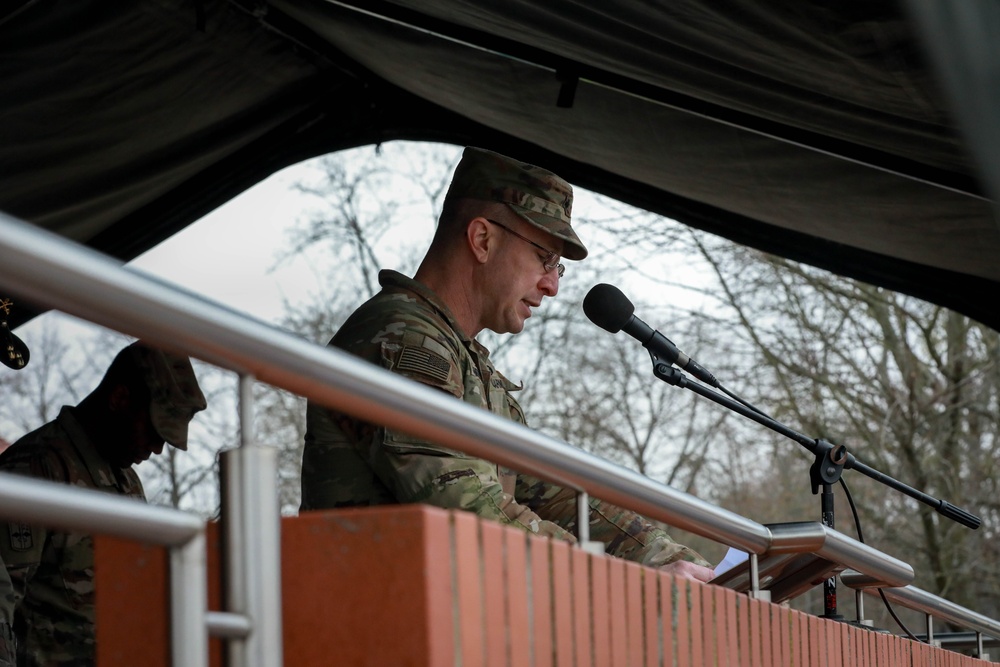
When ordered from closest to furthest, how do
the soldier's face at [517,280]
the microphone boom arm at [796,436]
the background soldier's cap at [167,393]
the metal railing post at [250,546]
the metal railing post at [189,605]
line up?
the metal railing post at [189,605] → the metal railing post at [250,546] → the microphone boom arm at [796,436] → the soldier's face at [517,280] → the background soldier's cap at [167,393]

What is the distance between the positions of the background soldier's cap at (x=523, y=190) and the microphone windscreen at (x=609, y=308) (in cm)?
42

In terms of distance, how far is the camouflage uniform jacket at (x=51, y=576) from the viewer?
3957mm

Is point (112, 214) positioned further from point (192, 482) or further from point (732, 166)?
point (192, 482)

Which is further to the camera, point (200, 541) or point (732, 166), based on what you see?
point (732, 166)

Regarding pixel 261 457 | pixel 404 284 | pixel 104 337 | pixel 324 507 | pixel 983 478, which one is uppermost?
pixel 104 337

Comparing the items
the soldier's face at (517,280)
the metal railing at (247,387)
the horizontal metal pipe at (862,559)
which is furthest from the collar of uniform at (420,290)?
the metal railing at (247,387)

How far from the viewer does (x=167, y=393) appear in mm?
4391

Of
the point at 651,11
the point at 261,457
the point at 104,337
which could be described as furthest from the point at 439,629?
the point at 104,337

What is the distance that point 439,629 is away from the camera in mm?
1447

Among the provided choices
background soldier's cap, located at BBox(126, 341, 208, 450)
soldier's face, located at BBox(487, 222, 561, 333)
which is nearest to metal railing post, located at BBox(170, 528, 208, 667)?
soldier's face, located at BBox(487, 222, 561, 333)

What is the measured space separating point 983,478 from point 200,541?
37.8ft

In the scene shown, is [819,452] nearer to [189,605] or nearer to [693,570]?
[693,570]

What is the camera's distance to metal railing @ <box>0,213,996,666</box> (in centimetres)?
111

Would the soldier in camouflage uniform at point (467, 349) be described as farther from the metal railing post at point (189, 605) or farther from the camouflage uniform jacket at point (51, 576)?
the metal railing post at point (189, 605)
